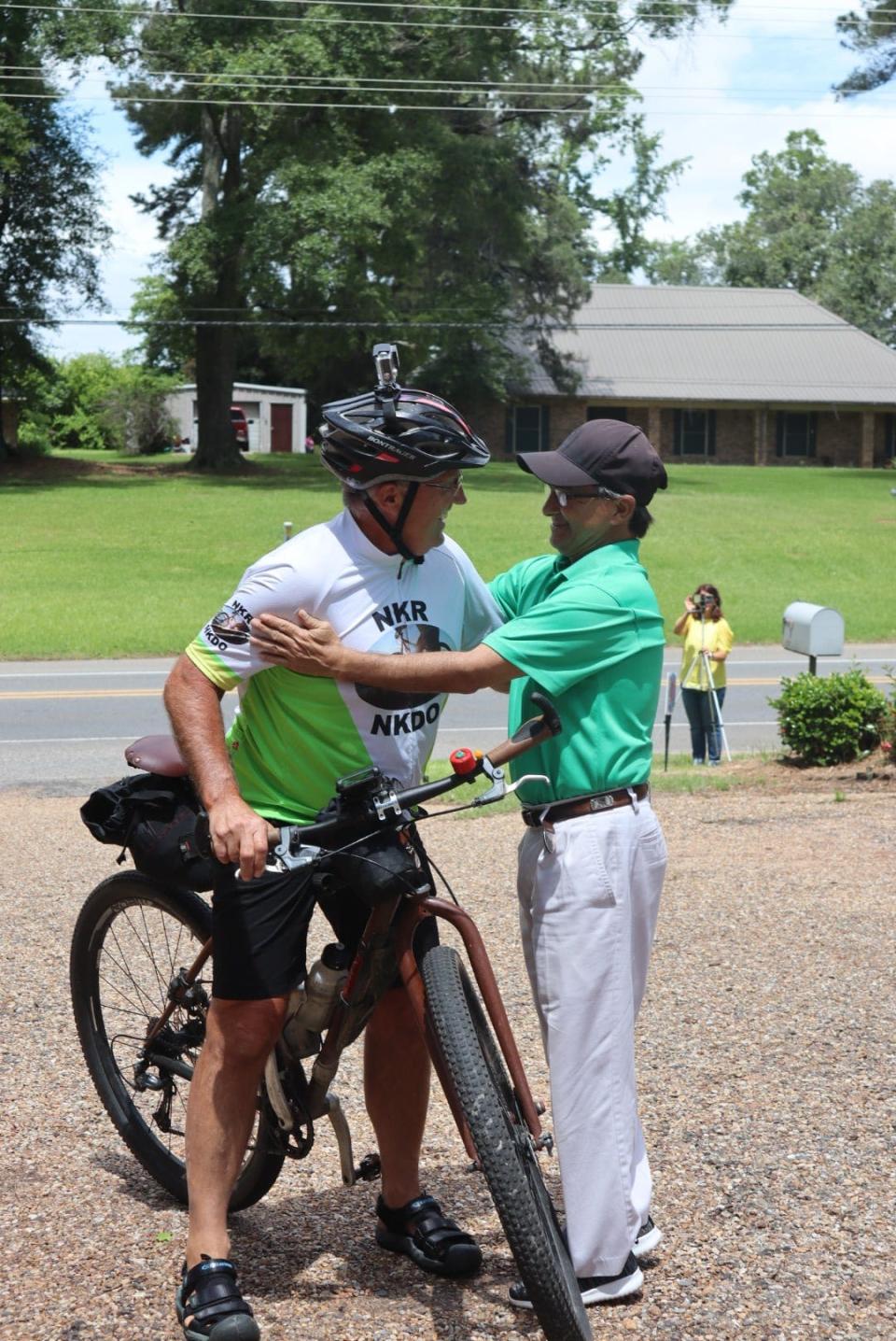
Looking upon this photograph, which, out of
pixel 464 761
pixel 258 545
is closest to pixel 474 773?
pixel 464 761

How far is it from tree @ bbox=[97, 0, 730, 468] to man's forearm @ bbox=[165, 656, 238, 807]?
114ft

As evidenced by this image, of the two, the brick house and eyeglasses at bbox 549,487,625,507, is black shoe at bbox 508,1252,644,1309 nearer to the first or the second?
eyeglasses at bbox 549,487,625,507

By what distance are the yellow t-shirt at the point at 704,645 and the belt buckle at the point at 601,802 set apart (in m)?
10.1

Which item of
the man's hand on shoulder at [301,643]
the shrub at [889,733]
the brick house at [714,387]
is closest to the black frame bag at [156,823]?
the man's hand on shoulder at [301,643]

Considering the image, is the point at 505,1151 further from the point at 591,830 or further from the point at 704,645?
the point at 704,645

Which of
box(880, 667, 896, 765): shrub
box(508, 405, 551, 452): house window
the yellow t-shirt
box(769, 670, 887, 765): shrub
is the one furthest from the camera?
box(508, 405, 551, 452): house window

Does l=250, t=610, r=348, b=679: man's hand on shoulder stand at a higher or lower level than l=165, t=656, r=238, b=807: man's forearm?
higher

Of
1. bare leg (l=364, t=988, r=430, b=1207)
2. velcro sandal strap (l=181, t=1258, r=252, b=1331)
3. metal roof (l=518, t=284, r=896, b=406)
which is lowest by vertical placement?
velcro sandal strap (l=181, t=1258, r=252, b=1331)

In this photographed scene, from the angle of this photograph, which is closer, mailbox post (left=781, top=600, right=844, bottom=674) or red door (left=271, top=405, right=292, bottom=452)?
mailbox post (left=781, top=600, right=844, bottom=674)

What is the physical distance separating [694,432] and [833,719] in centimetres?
4840

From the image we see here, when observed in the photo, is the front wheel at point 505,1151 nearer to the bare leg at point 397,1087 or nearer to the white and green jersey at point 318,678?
the bare leg at point 397,1087

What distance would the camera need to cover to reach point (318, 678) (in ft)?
10.6

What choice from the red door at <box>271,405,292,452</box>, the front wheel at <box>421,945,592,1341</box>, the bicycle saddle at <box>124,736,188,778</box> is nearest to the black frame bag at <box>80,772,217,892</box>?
the bicycle saddle at <box>124,736,188,778</box>

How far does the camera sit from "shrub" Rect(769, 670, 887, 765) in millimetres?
10852
